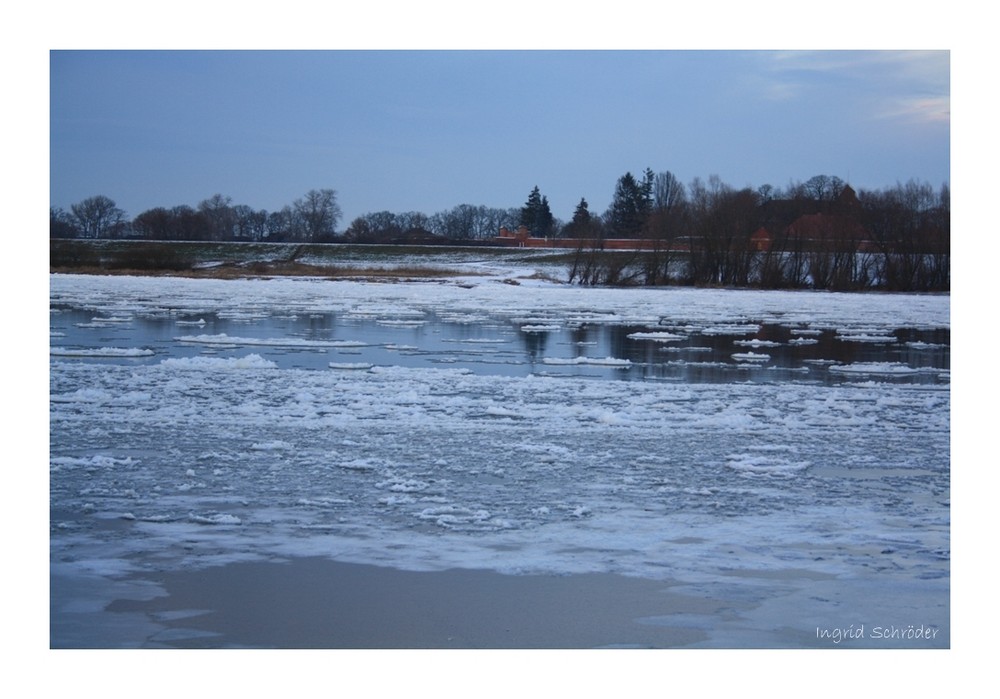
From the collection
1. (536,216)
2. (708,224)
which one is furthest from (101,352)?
(708,224)

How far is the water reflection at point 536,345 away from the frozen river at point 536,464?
3.4 inches

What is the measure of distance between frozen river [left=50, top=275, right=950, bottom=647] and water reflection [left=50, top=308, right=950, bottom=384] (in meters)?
0.09

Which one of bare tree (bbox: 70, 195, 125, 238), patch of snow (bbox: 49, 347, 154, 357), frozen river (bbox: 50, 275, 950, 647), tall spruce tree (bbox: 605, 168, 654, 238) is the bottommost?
frozen river (bbox: 50, 275, 950, 647)

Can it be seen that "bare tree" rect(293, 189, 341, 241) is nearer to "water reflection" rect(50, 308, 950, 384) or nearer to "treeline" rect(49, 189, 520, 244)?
"treeline" rect(49, 189, 520, 244)

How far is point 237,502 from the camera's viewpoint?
4.98 metres

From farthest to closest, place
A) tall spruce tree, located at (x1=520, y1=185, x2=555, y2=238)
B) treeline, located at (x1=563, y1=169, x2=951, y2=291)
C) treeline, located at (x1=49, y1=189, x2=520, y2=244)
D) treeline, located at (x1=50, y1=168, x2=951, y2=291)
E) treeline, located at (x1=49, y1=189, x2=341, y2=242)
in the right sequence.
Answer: tall spruce tree, located at (x1=520, y1=185, x2=555, y2=238) < treeline, located at (x1=563, y1=169, x2=951, y2=291) < treeline, located at (x1=50, y1=168, x2=951, y2=291) < treeline, located at (x1=49, y1=189, x2=520, y2=244) < treeline, located at (x1=49, y1=189, x2=341, y2=242)

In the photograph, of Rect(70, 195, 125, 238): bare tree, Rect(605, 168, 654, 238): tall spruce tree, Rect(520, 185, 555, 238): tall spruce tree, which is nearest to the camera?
Rect(70, 195, 125, 238): bare tree

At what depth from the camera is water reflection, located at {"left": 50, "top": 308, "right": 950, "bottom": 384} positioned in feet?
32.9

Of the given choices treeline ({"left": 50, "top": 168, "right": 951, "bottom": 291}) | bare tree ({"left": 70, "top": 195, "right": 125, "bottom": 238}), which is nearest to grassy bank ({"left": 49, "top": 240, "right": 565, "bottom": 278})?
bare tree ({"left": 70, "top": 195, "right": 125, "bottom": 238})

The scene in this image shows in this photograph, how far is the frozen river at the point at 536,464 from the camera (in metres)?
Result: 4.23

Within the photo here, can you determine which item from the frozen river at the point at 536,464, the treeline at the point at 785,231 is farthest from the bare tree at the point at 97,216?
the treeline at the point at 785,231

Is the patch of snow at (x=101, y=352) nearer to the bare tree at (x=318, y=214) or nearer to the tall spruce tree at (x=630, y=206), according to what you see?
the bare tree at (x=318, y=214)
